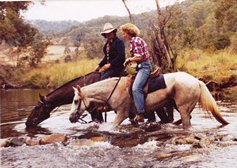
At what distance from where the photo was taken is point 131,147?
6566 mm

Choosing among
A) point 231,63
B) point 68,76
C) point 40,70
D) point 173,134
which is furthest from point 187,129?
point 40,70

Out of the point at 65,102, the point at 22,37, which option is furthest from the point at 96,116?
the point at 22,37

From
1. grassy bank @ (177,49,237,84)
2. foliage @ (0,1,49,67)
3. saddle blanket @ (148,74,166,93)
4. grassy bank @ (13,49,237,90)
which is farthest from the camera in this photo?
foliage @ (0,1,49,67)

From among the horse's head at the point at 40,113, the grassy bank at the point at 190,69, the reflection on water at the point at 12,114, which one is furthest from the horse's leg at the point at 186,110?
the grassy bank at the point at 190,69

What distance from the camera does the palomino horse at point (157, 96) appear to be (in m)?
7.59

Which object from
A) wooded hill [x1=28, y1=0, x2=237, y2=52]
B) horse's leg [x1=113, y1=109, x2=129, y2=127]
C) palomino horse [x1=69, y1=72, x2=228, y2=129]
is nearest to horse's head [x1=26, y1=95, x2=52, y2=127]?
palomino horse [x1=69, y1=72, x2=228, y2=129]

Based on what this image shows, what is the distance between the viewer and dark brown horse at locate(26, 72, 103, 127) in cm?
880

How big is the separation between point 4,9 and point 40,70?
4176 mm

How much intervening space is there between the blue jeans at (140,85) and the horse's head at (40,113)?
238 cm

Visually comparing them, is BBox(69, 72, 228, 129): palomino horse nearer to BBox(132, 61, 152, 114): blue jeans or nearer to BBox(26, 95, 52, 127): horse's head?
BBox(132, 61, 152, 114): blue jeans

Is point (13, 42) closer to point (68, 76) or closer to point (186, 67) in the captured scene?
point (68, 76)

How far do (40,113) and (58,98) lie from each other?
55 centimetres

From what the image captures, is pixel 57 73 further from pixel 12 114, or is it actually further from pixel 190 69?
pixel 12 114

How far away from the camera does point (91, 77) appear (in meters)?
8.79
